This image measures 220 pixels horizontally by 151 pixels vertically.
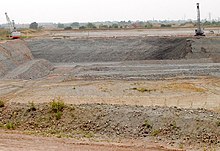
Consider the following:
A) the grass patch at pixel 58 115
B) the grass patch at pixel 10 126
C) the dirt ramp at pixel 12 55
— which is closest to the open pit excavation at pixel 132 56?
the dirt ramp at pixel 12 55

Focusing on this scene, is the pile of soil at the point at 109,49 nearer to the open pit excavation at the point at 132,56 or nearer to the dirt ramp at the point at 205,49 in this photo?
the open pit excavation at the point at 132,56

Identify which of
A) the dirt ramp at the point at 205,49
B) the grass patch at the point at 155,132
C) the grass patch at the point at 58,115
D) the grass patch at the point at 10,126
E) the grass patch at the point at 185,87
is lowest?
the grass patch at the point at 185,87

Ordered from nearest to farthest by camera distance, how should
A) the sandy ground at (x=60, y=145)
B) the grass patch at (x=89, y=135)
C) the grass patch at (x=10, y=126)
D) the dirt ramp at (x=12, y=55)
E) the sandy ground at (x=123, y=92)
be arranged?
the sandy ground at (x=60, y=145)
the grass patch at (x=89, y=135)
the grass patch at (x=10, y=126)
the sandy ground at (x=123, y=92)
the dirt ramp at (x=12, y=55)

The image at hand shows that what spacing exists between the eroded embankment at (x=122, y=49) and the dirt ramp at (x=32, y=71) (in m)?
5.98

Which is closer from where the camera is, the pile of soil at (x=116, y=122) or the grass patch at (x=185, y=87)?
the pile of soil at (x=116, y=122)

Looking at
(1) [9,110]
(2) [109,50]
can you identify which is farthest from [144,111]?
(2) [109,50]

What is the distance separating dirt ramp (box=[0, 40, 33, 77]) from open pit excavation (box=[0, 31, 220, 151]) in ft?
0.40

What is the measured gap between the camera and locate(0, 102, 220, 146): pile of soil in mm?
13523

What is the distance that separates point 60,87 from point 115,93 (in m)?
4.59

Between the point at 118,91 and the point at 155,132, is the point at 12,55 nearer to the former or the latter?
the point at 118,91

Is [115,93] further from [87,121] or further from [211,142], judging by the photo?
[211,142]

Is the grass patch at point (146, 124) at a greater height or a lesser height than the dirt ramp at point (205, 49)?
lesser

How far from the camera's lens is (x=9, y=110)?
17094mm

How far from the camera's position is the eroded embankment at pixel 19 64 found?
32.8 m
